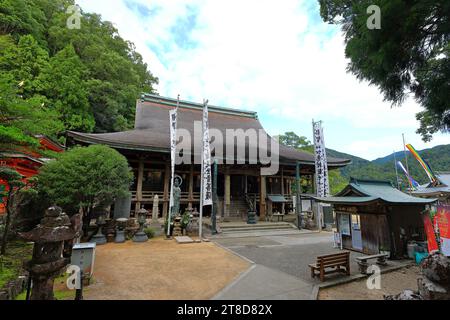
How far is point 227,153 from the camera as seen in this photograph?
49.2 feet

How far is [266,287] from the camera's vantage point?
4.79 metres

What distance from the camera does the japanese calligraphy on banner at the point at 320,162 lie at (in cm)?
1248

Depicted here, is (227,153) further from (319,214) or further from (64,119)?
(64,119)

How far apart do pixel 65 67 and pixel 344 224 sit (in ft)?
73.1

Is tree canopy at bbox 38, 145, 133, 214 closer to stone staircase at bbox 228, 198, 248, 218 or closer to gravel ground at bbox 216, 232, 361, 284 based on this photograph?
gravel ground at bbox 216, 232, 361, 284

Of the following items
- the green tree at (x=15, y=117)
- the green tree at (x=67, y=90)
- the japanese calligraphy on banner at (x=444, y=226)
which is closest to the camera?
the green tree at (x=15, y=117)

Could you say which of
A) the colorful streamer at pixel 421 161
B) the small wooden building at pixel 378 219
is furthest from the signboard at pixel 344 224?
the colorful streamer at pixel 421 161

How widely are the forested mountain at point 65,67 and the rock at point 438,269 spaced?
53.3 ft

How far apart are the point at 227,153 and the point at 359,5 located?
1149cm

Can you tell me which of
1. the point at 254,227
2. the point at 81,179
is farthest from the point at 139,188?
the point at 254,227

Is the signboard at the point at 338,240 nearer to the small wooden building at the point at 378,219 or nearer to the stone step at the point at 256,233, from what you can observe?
the small wooden building at the point at 378,219

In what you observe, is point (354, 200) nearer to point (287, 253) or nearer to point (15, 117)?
point (287, 253)

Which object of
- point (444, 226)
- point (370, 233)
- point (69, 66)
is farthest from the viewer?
point (69, 66)

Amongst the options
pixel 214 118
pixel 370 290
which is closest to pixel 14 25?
pixel 214 118
